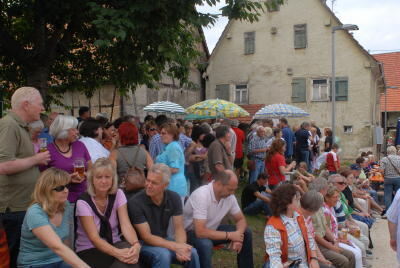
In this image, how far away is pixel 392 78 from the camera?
106 feet

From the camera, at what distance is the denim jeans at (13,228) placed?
147 inches

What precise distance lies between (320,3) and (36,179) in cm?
2270

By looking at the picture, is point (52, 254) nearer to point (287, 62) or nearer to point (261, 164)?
point (261, 164)

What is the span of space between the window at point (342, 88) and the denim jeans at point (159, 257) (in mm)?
20510

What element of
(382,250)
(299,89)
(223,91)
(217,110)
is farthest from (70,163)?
(223,91)

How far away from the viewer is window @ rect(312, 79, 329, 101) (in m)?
23.5

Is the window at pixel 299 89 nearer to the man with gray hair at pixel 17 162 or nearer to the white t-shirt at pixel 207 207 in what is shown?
the white t-shirt at pixel 207 207

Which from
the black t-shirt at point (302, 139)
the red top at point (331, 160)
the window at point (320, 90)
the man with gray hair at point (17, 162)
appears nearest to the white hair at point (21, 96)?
the man with gray hair at point (17, 162)

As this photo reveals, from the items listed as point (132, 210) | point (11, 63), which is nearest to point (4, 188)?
point (132, 210)

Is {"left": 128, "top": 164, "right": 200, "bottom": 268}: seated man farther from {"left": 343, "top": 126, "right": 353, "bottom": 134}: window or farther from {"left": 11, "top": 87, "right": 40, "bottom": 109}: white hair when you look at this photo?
{"left": 343, "top": 126, "right": 353, "bottom": 134}: window

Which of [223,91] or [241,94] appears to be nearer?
[241,94]

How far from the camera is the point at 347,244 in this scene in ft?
20.2

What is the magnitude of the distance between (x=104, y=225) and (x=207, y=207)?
128 cm

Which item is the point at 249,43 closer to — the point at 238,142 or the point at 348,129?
the point at 348,129
